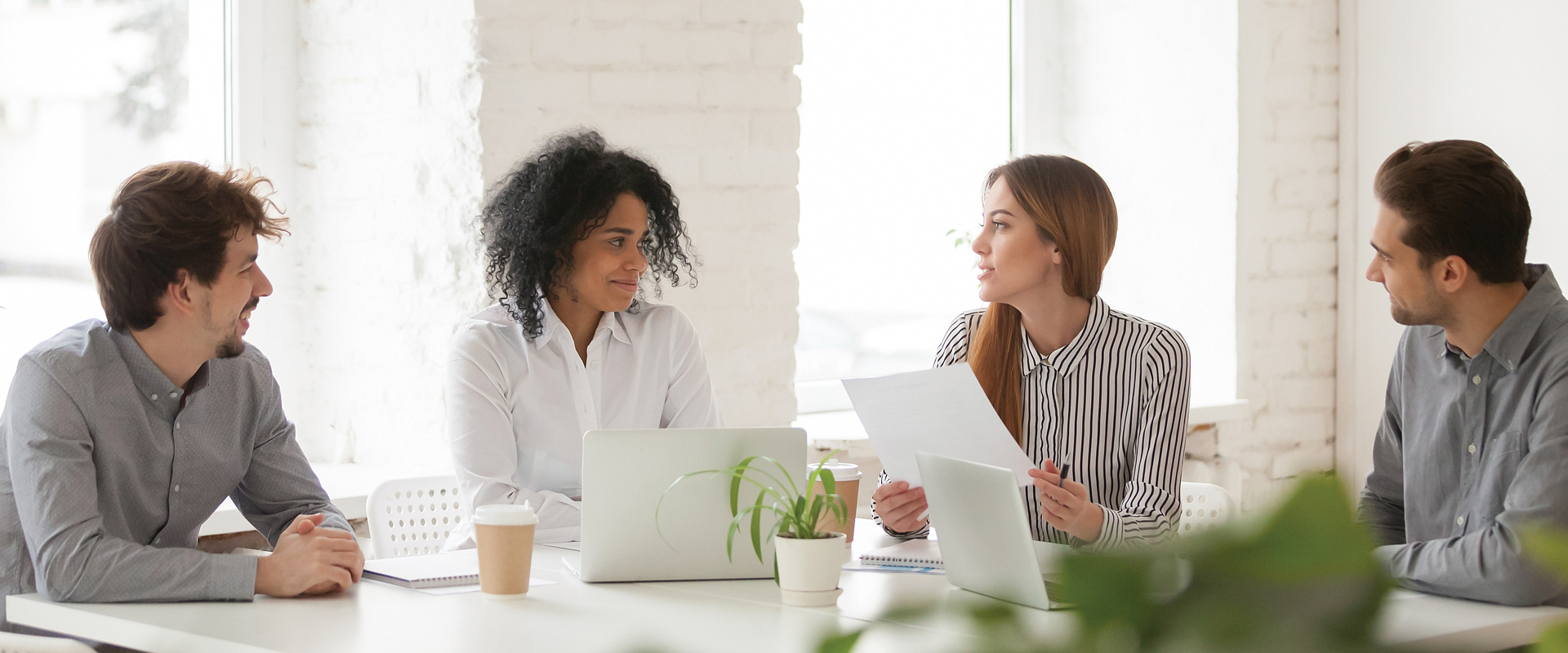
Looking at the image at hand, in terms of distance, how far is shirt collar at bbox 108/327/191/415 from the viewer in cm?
166

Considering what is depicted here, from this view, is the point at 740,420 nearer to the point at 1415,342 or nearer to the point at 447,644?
the point at 1415,342

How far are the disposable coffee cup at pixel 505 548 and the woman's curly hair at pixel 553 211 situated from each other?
671mm

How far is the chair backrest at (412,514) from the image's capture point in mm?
2117

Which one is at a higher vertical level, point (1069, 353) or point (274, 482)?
point (1069, 353)

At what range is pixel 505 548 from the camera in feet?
4.87

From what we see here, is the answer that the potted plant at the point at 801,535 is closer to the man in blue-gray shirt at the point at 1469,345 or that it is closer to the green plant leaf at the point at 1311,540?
the man in blue-gray shirt at the point at 1469,345

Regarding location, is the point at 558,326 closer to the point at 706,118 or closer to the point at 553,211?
the point at 553,211

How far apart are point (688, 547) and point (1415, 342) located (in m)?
1.03

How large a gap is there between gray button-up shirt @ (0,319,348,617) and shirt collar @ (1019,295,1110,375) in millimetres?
1056

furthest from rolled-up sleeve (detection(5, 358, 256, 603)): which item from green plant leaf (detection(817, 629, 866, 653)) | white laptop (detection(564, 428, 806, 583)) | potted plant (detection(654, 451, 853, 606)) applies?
green plant leaf (detection(817, 629, 866, 653))

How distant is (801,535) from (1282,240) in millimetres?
2546

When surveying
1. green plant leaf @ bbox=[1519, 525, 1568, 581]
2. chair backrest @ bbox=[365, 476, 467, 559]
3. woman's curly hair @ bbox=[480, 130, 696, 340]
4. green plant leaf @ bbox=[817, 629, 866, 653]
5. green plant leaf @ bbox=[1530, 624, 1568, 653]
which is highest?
woman's curly hair @ bbox=[480, 130, 696, 340]

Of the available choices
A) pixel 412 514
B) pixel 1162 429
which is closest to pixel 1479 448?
pixel 1162 429

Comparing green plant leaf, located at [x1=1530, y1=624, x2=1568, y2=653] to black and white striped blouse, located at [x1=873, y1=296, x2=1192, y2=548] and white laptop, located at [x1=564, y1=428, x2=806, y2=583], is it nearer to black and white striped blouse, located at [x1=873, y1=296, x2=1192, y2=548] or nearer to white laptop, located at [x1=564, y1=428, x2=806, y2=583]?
white laptop, located at [x1=564, y1=428, x2=806, y2=583]
